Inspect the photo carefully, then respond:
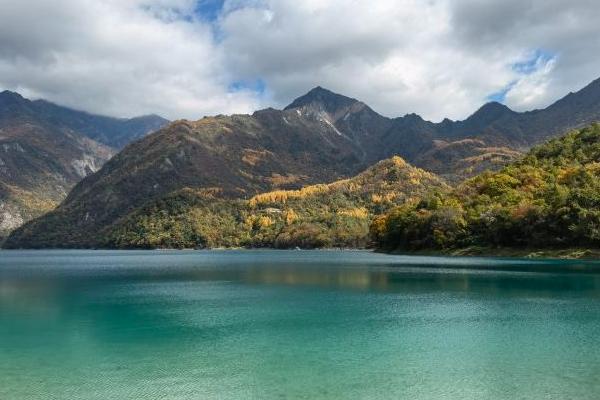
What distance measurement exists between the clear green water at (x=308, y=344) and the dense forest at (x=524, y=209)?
188 ft

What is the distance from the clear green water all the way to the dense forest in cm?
5737

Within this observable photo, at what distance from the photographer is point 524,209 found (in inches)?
5261

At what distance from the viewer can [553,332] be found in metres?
40.4

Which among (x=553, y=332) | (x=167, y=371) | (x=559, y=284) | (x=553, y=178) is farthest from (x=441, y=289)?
(x=553, y=178)

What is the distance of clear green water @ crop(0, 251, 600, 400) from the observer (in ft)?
90.2

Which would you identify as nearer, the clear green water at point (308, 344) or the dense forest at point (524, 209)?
the clear green water at point (308, 344)

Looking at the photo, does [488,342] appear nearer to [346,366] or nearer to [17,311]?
[346,366]

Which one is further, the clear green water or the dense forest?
the dense forest

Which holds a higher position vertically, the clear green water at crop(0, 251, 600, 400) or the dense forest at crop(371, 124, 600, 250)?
the dense forest at crop(371, 124, 600, 250)

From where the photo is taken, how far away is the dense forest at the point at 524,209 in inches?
4811

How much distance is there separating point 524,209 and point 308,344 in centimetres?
10969

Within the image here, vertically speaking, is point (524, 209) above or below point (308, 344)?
above

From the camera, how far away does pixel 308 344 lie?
37.4 m

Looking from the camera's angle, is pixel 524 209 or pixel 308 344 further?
pixel 524 209
